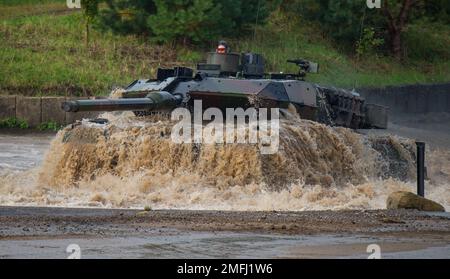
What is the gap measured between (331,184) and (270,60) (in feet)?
51.6

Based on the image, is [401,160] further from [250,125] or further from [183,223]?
[183,223]

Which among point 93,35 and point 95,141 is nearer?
point 95,141

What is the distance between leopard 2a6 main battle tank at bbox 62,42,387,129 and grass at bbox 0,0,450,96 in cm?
1030

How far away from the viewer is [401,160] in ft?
66.0

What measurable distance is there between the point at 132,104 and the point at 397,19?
2248 cm

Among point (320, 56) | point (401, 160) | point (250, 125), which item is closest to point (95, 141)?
point (250, 125)

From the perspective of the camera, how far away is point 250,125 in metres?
18.4

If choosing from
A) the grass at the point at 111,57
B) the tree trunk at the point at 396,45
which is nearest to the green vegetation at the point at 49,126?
the grass at the point at 111,57

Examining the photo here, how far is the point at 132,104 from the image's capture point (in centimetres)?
1792

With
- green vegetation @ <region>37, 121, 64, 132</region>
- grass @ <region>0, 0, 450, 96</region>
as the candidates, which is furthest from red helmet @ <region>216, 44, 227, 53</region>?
grass @ <region>0, 0, 450, 96</region>

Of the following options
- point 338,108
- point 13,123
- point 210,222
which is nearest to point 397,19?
point 13,123

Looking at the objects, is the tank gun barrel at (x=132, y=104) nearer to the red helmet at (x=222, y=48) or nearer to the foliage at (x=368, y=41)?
the red helmet at (x=222, y=48)
